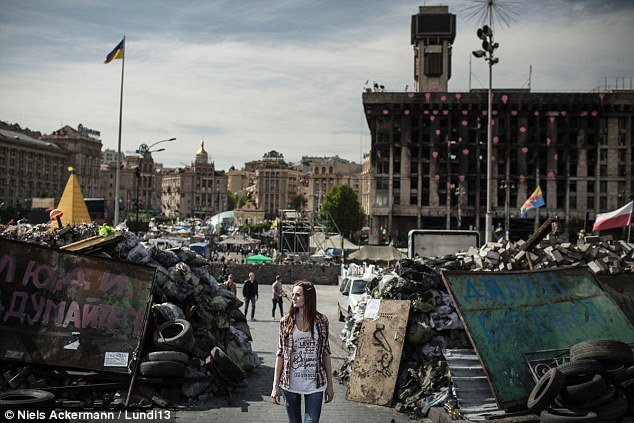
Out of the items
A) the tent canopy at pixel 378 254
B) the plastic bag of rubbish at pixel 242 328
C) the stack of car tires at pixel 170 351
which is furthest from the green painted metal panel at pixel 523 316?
the tent canopy at pixel 378 254

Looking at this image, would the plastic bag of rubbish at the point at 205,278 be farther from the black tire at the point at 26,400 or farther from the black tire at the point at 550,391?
the black tire at the point at 550,391

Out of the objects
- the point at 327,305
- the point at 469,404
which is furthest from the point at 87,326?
the point at 327,305

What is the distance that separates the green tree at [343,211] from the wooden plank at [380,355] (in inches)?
3567

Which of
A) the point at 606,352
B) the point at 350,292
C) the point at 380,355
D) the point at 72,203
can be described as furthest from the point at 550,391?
the point at 72,203

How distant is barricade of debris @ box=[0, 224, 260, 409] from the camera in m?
9.00

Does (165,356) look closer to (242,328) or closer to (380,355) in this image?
(242,328)

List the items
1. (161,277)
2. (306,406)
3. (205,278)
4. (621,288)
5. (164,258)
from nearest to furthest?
1. (306,406)
2. (161,277)
3. (621,288)
4. (164,258)
5. (205,278)

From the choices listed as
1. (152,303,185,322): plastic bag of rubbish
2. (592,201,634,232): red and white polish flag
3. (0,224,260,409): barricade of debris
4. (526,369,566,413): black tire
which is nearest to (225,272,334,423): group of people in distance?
(0,224,260,409): barricade of debris

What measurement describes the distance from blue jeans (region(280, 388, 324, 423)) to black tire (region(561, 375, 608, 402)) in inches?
146

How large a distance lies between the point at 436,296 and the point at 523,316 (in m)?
1.69

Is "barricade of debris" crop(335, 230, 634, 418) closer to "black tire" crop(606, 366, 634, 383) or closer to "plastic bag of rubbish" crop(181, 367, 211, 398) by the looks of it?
"black tire" crop(606, 366, 634, 383)

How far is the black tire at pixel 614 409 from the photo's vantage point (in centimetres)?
755

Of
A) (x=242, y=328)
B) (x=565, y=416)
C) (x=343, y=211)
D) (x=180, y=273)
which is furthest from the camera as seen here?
(x=343, y=211)

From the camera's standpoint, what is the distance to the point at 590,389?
25.1 ft
